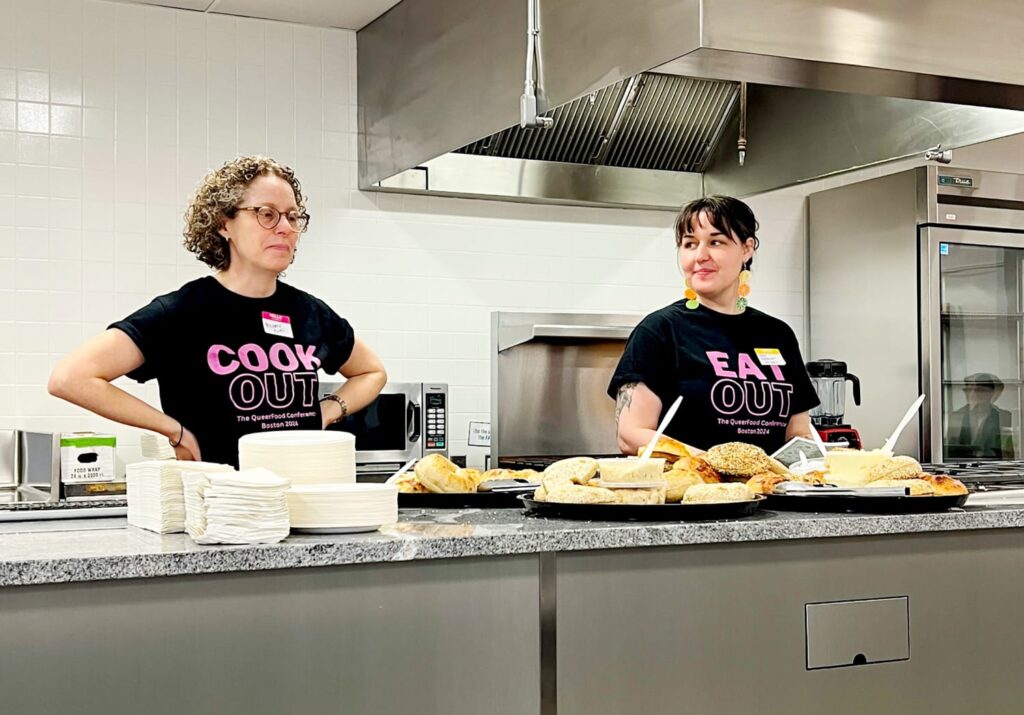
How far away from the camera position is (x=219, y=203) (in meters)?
2.94

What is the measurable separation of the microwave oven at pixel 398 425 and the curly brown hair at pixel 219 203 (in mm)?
1423

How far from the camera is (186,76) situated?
4.71 metres

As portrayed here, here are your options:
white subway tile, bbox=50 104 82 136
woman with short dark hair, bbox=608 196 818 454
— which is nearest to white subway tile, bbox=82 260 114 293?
white subway tile, bbox=50 104 82 136

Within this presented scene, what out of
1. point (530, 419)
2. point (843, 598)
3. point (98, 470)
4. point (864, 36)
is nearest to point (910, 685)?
point (843, 598)

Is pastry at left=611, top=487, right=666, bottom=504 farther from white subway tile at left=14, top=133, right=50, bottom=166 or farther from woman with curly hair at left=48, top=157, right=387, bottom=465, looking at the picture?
white subway tile at left=14, top=133, right=50, bottom=166

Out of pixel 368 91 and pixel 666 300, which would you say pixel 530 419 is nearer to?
pixel 666 300

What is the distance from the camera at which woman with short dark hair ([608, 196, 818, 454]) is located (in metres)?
2.94

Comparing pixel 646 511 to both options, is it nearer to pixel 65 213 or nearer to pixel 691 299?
pixel 691 299

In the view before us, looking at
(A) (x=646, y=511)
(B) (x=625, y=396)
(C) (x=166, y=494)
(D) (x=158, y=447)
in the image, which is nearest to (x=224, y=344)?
(D) (x=158, y=447)

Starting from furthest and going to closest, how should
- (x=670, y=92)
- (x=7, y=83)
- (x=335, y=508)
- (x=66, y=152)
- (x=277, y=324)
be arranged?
(x=670, y=92)
(x=66, y=152)
(x=7, y=83)
(x=277, y=324)
(x=335, y=508)

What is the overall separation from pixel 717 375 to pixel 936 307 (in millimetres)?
2416

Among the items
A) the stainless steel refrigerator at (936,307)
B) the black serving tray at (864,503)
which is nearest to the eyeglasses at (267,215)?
the black serving tray at (864,503)

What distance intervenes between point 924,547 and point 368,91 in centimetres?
344

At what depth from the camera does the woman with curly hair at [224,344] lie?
281 centimetres
